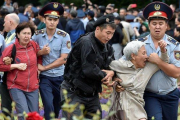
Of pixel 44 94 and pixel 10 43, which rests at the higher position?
pixel 10 43

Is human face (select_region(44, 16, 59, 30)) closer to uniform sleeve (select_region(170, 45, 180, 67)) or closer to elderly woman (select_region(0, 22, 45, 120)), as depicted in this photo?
elderly woman (select_region(0, 22, 45, 120))

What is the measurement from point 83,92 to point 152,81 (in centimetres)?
88

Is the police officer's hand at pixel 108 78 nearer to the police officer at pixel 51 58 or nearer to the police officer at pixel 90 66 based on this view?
the police officer at pixel 90 66

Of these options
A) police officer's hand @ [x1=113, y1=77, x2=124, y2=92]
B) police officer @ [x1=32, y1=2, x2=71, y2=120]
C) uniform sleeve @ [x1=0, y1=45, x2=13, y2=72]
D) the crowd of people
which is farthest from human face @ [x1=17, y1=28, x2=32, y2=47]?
police officer's hand @ [x1=113, y1=77, x2=124, y2=92]

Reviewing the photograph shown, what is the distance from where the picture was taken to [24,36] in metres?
6.62

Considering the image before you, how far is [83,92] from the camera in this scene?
18.7 ft

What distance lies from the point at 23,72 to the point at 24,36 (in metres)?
0.52

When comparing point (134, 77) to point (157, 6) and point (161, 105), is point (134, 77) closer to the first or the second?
point (161, 105)

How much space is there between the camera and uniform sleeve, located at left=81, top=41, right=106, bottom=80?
534 centimetres

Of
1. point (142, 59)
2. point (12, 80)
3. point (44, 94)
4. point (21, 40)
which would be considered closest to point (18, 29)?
point (21, 40)

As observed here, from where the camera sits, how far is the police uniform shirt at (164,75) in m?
5.73

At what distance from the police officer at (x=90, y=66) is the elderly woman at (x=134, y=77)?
235 mm

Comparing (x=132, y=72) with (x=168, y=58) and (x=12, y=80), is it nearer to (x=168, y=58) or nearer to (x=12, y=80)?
(x=168, y=58)

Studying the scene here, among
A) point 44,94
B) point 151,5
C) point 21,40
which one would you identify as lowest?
point 44,94
